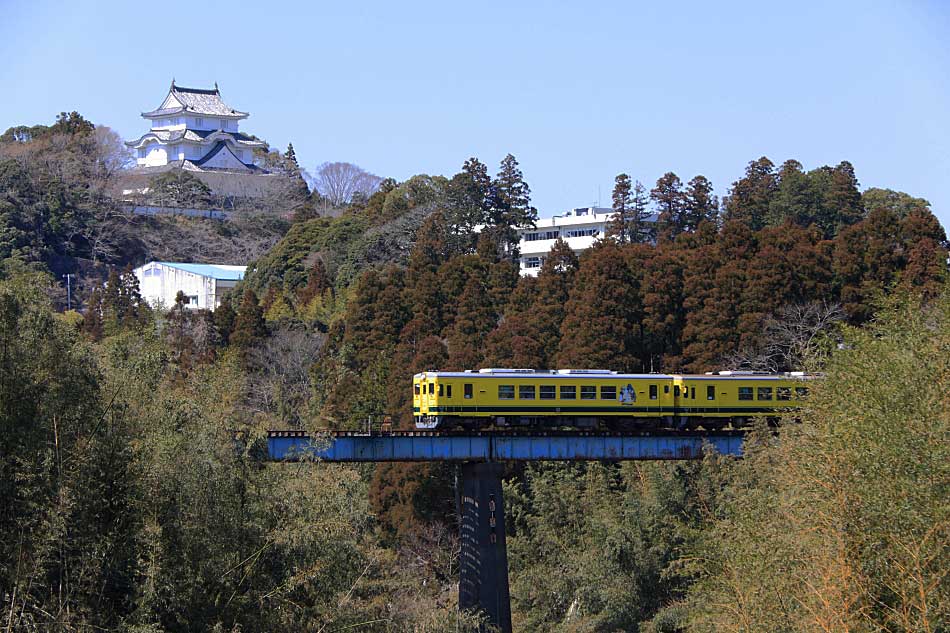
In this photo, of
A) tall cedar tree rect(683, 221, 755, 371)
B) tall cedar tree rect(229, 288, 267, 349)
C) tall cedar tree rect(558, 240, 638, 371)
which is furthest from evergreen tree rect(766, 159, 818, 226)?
tall cedar tree rect(229, 288, 267, 349)

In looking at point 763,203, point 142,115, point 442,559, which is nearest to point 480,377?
point 442,559

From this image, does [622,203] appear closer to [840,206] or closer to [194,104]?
[840,206]

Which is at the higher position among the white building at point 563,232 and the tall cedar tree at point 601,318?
the white building at point 563,232

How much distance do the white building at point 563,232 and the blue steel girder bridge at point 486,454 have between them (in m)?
33.9

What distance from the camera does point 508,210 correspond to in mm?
60156

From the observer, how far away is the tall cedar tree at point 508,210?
58.9 m

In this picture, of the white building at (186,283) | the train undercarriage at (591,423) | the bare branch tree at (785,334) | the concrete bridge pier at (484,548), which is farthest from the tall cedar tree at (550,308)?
the white building at (186,283)

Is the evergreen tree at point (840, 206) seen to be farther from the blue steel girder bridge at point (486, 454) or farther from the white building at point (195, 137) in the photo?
the white building at point (195, 137)

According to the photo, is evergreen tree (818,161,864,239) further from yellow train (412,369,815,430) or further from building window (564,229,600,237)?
yellow train (412,369,815,430)

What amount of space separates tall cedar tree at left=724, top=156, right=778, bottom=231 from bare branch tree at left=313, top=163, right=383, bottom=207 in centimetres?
3718

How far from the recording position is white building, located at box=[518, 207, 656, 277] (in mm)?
66875

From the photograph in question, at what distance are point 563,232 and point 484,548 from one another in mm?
40914

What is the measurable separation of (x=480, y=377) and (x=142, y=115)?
78.4 metres

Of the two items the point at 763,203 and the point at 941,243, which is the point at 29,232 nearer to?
the point at 763,203
